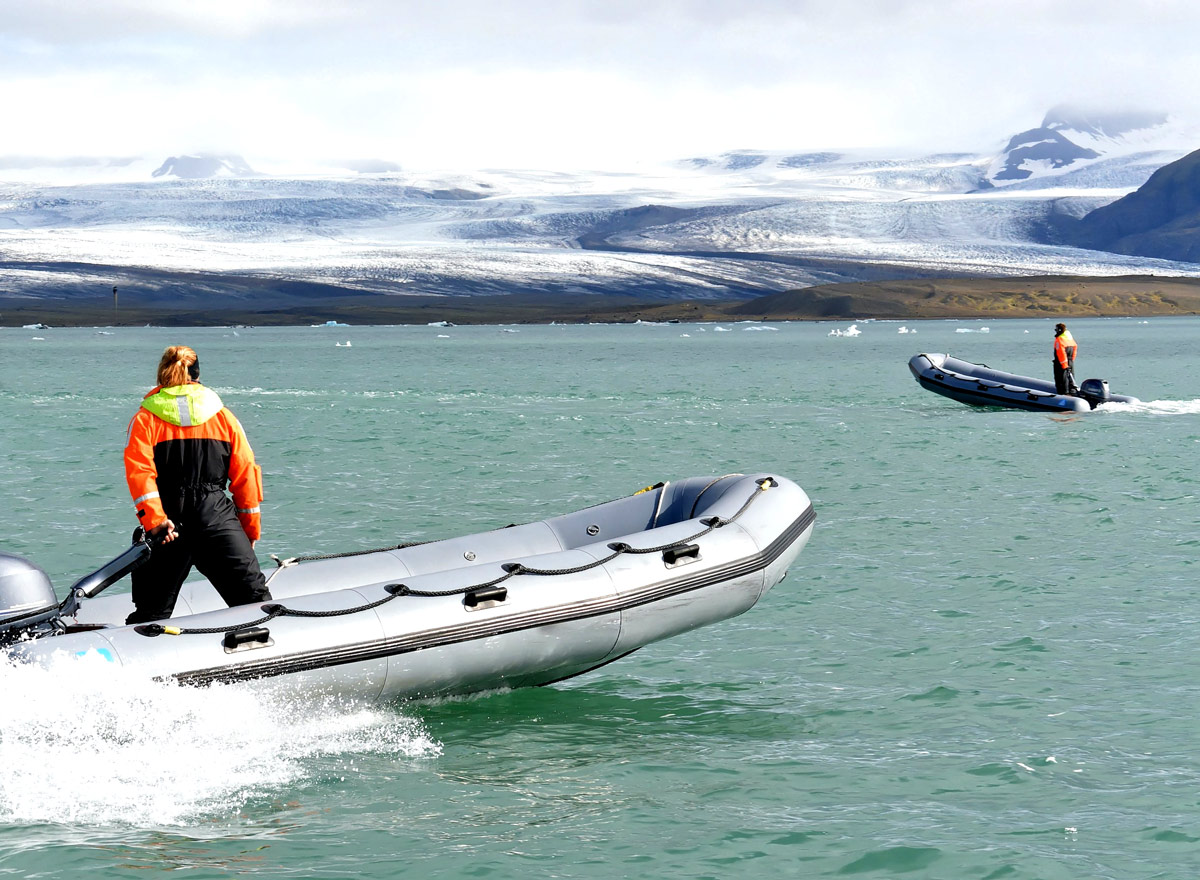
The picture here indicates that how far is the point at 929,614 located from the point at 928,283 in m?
111

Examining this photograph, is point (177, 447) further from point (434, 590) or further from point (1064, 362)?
point (1064, 362)

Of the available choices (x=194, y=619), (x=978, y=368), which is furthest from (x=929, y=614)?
(x=978, y=368)

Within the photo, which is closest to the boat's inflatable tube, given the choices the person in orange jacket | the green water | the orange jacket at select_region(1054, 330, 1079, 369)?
the orange jacket at select_region(1054, 330, 1079, 369)

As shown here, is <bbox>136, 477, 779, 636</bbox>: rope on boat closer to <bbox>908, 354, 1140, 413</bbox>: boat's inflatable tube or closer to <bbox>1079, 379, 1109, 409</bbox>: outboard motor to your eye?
<bbox>908, 354, 1140, 413</bbox>: boat's inflatable tube

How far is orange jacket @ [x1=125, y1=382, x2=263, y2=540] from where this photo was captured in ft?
19.3

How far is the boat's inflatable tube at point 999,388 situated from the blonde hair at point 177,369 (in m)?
19.5

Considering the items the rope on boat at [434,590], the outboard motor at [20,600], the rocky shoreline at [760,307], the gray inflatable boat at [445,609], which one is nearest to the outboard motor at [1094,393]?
the gray inflatable boat at [445,609]

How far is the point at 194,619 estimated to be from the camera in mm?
6105

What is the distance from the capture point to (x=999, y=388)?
2395cm

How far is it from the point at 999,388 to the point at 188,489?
1991cm

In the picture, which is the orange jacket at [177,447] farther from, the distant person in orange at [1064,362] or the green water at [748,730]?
the distant person in orange at [1064,362]

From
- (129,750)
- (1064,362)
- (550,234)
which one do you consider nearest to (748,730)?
(129,750)

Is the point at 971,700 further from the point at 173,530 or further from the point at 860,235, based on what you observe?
the point at 860,235

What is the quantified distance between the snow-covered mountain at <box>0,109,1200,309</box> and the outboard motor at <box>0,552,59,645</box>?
137m
